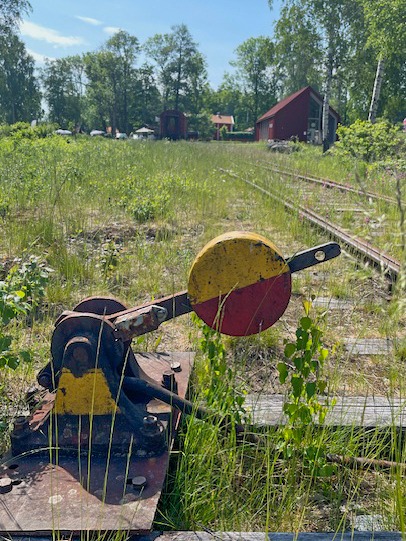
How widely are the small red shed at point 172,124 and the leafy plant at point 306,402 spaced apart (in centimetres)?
6575

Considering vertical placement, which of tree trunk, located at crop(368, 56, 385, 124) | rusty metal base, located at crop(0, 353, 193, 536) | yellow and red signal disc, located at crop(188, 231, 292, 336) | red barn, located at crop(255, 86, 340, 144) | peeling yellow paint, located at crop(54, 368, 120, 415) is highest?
red barn, located at crop(255, 86, 340, 144)

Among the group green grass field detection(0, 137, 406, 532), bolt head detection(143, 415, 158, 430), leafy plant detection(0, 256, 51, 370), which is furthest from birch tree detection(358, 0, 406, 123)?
bolt head detection(143, 415, 158, 430)

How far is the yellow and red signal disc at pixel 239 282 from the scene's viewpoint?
157 cm

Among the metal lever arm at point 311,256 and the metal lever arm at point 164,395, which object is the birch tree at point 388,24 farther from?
the metal lever arm at point 164,395

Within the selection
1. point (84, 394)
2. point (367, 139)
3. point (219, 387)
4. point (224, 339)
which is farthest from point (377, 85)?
point (84, 394)

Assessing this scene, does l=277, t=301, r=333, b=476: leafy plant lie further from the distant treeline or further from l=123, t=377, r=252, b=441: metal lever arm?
the distant treeline

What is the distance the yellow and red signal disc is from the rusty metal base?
20.7 inches

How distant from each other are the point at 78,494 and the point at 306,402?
819 mm

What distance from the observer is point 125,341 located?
1.79 metres

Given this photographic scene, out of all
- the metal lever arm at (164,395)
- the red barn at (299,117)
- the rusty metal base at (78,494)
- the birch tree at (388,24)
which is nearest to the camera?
the rusty metal base at (78,494)

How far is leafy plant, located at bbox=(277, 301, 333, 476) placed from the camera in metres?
1.61

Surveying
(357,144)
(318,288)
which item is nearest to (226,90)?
(357,144)

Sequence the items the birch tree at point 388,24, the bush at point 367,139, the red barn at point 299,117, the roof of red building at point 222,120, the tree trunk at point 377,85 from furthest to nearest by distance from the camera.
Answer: the roof of red building at point 222,120, the red barn at point 299,117, the tree trunk at point 377,85, the birch tree at point 388,24, the bush at point 367,139

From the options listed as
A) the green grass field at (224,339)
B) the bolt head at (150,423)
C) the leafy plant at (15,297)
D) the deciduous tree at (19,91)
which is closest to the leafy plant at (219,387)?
the green grass field at (224,339)
